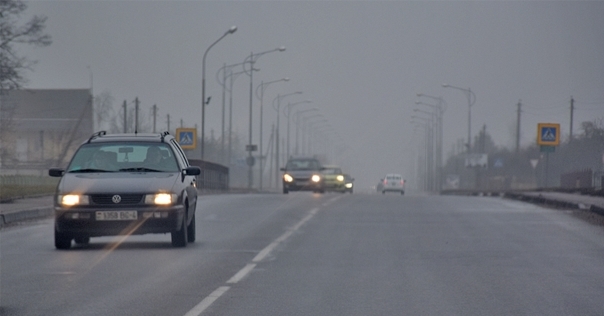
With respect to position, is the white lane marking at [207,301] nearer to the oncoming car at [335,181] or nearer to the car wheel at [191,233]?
the car wheel at [191,233]

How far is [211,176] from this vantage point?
5612 centimetres

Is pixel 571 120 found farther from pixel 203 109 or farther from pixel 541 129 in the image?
pixel 203 109

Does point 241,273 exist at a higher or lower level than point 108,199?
lower

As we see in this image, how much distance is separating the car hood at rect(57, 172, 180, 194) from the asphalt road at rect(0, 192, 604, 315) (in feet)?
2.91

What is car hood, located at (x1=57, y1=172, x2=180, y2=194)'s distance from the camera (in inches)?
605

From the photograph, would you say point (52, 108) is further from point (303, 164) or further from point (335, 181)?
point (303, 164)

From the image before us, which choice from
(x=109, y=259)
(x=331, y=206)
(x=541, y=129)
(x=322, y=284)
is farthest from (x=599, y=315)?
(x=541, y=129)

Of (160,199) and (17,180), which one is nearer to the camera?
(160,199)

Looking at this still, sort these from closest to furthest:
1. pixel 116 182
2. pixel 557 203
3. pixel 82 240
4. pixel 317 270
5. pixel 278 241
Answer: pixel 317 270, pixel 116 182, pixel 82 240, pixel 278 241, pixel 557 203

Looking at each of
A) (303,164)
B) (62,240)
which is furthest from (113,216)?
(303,164)

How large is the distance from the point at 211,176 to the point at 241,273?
43.7 metres

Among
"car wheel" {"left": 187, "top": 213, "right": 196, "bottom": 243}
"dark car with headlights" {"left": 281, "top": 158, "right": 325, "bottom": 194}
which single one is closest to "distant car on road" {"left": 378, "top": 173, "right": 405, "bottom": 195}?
"dark car with headlights" {"left": 281, "top": 158, "right": 325, "bottom": 194}

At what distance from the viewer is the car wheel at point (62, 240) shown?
15.6m

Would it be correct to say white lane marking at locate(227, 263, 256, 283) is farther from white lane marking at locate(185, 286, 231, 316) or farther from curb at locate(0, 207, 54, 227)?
curb at locate(0, 207, 54, 227)
